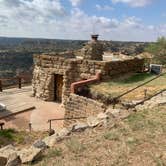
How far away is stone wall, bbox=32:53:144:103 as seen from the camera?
1268 centimetres

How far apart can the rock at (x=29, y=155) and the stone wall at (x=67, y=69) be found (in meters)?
7.24

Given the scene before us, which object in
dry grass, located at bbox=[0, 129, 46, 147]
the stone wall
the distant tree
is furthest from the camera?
the distant tree

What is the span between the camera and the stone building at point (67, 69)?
12789 millimetres

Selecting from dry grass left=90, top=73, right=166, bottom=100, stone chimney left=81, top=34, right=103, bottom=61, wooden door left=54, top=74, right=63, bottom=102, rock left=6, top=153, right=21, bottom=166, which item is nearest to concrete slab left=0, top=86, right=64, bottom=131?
wooden door left=54, top=74, right=63, bottom=102

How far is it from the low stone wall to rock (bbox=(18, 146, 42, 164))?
429 centimetres

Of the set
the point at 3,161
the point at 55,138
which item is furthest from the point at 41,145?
the point at 3,161

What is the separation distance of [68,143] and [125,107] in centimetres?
337

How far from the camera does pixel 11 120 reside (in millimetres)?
11875

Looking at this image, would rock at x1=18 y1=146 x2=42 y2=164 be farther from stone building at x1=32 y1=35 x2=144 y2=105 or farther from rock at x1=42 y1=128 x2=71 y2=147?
stone building at x1=32 y1=35 x2=144 y2=105

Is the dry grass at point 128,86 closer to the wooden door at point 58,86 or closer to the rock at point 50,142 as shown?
the wooden door at point 58,86

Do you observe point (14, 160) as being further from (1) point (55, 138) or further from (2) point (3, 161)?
(1) point (55, 138)

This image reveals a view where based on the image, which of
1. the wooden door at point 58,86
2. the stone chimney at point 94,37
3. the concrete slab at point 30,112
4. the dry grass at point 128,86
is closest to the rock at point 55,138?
the dry grass at point 128,86

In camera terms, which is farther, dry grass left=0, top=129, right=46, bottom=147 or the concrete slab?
the concrete slab

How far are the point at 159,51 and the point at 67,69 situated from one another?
1210 centimetres
